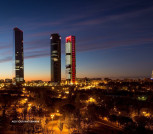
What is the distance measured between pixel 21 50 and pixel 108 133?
63291 mm

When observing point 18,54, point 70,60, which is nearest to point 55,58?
point 70,60

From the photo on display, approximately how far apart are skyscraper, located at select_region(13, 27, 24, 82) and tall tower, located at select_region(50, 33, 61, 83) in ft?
43.3

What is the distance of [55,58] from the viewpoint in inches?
2263

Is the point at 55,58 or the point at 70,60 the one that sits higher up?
the point at 55,58

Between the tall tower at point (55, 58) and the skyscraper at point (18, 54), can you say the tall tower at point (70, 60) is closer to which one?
the tall tower at point (55, 58)

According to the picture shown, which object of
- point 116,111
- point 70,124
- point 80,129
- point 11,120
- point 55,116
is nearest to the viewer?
point 80,129

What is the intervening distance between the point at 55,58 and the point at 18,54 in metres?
16.8

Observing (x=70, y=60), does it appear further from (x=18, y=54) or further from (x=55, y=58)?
(x=18, y=54)

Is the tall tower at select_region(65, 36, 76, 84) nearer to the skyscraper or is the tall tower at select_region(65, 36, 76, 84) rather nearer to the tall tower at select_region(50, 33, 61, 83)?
the tall tower at select_region(50, 33, 61, 83)

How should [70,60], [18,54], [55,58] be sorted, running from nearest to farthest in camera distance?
[70,60], [55,58], [18,54]

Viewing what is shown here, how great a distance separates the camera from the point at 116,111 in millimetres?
12469

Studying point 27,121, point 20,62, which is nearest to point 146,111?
point 27,121

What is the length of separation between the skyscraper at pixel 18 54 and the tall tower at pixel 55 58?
43.3 feet

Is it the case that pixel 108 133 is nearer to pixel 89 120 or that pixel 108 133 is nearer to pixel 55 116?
pixel 89 120
